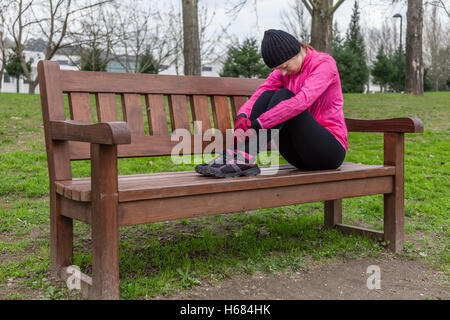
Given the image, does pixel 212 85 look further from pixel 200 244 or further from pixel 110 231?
pixel 110 231

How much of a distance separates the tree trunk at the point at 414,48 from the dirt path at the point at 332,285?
38.5 feet

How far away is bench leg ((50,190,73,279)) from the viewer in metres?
2.59

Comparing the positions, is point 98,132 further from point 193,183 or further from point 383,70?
point 383,70

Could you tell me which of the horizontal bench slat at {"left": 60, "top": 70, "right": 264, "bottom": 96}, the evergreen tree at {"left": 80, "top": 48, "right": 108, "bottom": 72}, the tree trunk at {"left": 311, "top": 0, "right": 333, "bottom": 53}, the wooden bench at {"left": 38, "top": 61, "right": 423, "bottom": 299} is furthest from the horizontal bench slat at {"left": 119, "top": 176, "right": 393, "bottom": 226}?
the evergreen tree at {"left": 80, "top": 48, "right": 108, "bottom": 72}

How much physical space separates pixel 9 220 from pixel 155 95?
1593 mm

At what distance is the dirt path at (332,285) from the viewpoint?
8.32ft

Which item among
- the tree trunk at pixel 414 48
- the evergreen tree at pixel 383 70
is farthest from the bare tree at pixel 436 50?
the tree trunk at pixel 414 48

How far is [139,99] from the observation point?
3068 mm

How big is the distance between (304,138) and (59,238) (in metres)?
1.49

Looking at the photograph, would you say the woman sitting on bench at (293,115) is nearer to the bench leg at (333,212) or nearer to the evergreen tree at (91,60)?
the bench leg at (333,212)

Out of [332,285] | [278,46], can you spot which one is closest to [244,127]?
[278,46]

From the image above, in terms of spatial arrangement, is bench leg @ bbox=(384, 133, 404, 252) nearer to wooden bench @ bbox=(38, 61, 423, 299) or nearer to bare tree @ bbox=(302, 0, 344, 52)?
wooden bench @ bbox=(38, 61, 423, 299)

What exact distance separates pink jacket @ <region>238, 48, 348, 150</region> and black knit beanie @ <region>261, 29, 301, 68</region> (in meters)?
0.16

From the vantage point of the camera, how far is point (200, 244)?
3.29 m
